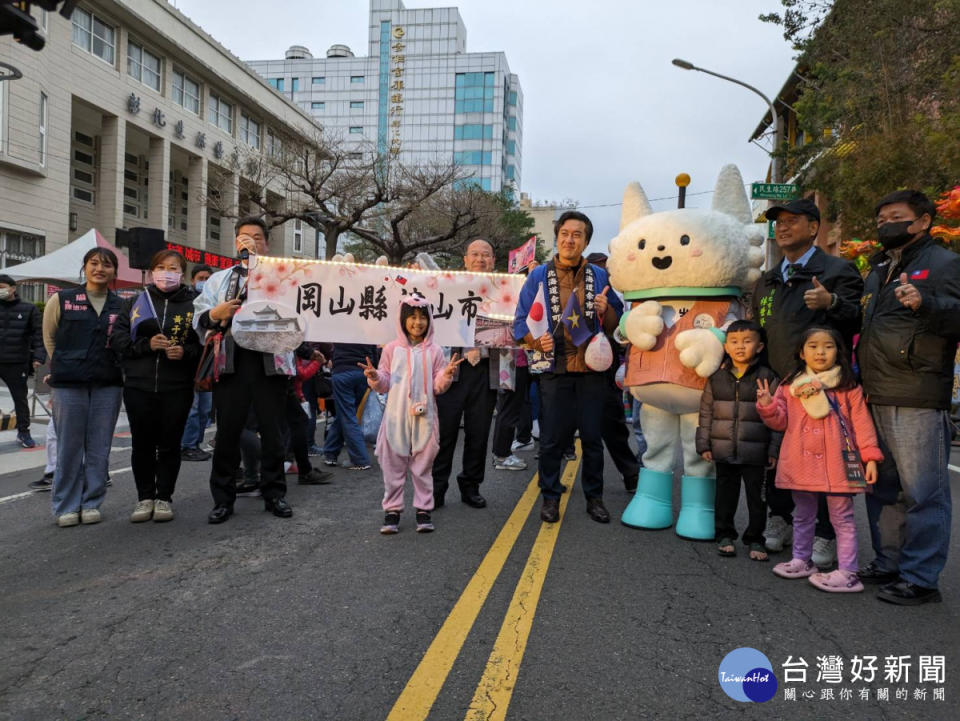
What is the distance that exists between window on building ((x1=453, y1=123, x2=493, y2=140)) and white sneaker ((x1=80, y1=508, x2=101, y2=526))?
78.0 metres

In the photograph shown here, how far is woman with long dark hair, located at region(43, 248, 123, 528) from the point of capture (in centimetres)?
485

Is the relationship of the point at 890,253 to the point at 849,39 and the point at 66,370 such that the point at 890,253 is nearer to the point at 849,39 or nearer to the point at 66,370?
the point at 66,370


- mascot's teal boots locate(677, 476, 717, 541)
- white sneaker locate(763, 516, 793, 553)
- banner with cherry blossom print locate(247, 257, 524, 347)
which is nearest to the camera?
white sneaker locate(763, 516, 793, 553)

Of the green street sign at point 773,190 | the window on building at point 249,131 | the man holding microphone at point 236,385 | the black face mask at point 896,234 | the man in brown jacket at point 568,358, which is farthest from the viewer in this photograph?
the window on building at point 249,131

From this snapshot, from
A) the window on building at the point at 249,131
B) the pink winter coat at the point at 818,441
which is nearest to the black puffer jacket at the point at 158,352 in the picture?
the pink winter coat at the point at 818,441

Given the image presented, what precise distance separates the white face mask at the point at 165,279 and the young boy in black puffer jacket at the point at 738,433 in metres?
3.70

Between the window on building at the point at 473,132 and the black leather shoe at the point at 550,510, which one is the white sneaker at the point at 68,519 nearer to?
the black leather shoe at the point at 550,510

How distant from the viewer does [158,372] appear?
484cm

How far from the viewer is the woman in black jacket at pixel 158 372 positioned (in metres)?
4.79

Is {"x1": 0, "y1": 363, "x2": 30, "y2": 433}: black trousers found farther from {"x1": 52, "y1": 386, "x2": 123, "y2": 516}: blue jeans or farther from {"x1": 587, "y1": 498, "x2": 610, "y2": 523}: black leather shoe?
{"x1": 587, "y1": 498, "x2": 610, "y2": 523}: black leather shoe

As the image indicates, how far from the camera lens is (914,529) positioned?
3.59 metres

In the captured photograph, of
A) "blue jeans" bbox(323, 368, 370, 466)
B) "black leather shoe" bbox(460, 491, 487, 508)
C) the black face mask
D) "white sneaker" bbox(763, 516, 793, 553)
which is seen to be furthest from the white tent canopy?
the black face mask

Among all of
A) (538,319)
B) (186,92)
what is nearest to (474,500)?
(538,319)

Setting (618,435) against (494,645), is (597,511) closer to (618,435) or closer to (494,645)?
(618,435)
